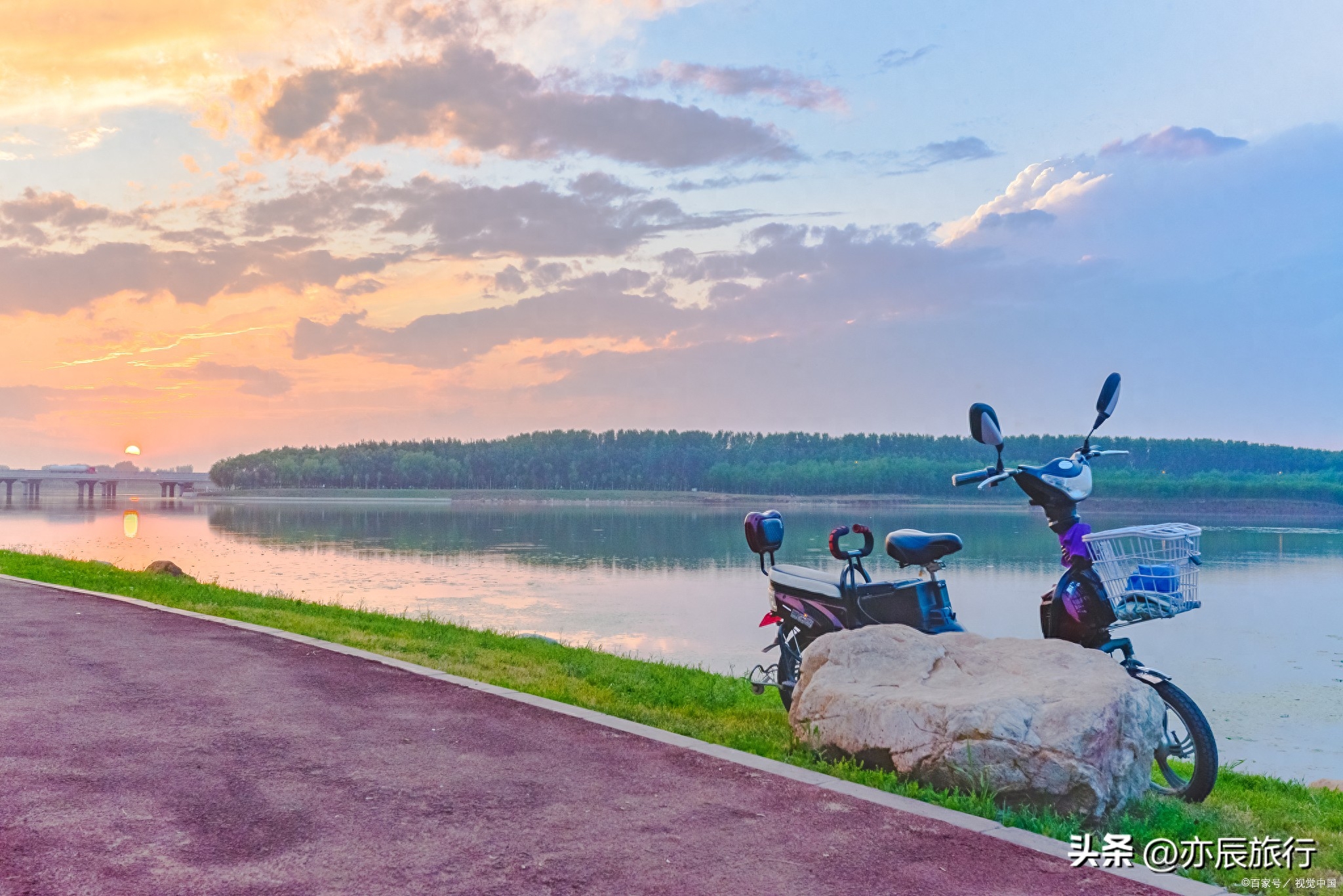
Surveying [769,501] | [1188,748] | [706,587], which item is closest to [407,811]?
[1188,748]

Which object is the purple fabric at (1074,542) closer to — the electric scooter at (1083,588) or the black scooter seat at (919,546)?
the electric scooter at (1083,588)

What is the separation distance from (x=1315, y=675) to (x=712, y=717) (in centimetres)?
1328

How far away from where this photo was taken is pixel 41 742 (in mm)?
6262

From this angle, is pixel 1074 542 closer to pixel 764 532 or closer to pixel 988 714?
pixel 988 714

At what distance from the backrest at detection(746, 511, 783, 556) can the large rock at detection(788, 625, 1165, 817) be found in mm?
1554

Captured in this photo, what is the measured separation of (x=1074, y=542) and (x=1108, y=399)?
114 centimetres

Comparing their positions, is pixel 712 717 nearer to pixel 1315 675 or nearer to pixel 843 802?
pixel 843 802

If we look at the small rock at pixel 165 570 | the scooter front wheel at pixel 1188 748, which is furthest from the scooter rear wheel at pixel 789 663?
the small rock at pixel 165 570

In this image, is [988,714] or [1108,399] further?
[1108,399]

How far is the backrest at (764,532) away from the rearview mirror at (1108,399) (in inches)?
100

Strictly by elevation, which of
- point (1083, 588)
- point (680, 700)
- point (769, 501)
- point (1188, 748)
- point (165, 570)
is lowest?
point (769, 501)

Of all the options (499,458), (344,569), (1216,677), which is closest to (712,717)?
(1216,677)

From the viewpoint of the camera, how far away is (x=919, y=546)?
749 cm

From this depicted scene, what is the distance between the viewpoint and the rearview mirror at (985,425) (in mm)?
6984
